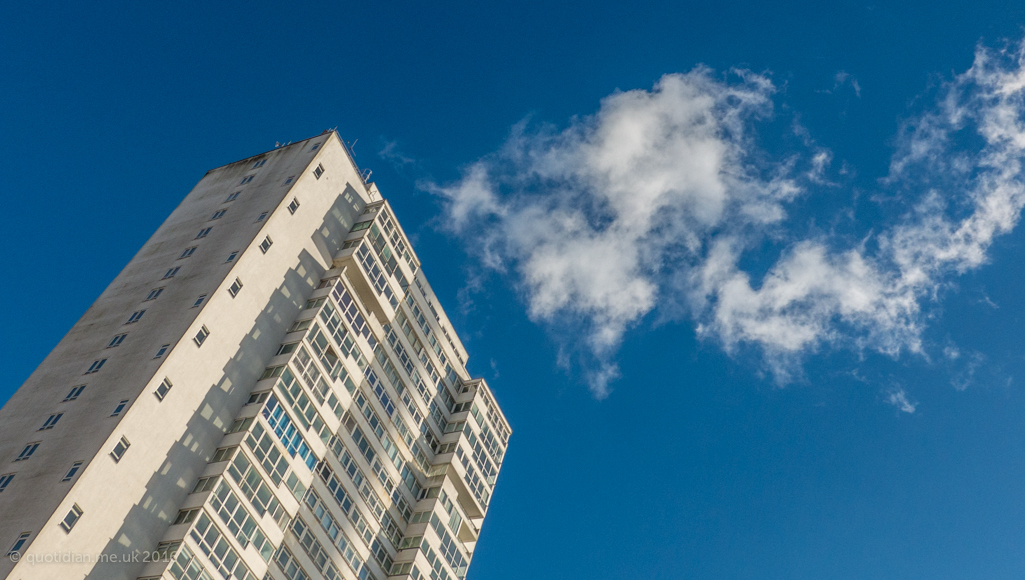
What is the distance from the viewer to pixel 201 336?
58.2 m

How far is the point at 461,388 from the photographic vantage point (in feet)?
283

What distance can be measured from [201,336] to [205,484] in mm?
9460

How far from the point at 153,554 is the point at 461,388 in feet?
127

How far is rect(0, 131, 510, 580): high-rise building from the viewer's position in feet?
166

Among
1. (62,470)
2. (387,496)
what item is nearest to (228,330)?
(62,470)

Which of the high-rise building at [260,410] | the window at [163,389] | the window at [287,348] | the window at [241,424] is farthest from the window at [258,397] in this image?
the window at [163,389]

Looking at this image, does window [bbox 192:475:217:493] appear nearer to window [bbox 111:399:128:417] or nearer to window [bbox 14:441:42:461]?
window [bbox 111:399:128:417]

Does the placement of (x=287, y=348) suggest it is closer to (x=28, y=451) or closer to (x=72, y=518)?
(x=28, y=451)

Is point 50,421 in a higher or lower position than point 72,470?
higher

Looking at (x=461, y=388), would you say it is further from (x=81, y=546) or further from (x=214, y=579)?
(x=81, y=546)

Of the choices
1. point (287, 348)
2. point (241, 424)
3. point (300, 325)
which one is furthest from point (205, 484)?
point (300, 325)

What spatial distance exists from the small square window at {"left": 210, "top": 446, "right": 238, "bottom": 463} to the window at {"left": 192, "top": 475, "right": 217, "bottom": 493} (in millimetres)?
1572

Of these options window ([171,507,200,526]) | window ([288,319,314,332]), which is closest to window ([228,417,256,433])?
window ([171,507,200,526])

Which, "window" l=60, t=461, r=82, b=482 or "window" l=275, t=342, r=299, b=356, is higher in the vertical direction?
"window" l=275, t=342, r=299, b=356
